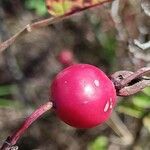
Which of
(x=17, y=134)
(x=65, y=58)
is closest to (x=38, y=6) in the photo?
(x=65, y=58)

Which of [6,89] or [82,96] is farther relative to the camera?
[6,89]

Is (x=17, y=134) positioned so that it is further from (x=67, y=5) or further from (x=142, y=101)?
(x=142, y=101)

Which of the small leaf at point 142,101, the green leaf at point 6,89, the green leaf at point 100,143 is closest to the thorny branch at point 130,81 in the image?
the small leaf at point 142,101

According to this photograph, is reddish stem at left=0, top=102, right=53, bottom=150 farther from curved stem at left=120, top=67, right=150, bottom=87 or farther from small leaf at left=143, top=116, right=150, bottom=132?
small leaf at left=143, top=116, right=150, bottom=132

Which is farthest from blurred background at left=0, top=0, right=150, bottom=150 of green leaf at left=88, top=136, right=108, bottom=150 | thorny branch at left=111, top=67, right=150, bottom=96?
thorny branch at left=111, top=67, right=150, bottom=96

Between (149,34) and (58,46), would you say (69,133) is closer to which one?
(58,46)

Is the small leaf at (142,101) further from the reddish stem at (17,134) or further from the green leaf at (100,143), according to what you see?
the reddish stem at (17,134)
